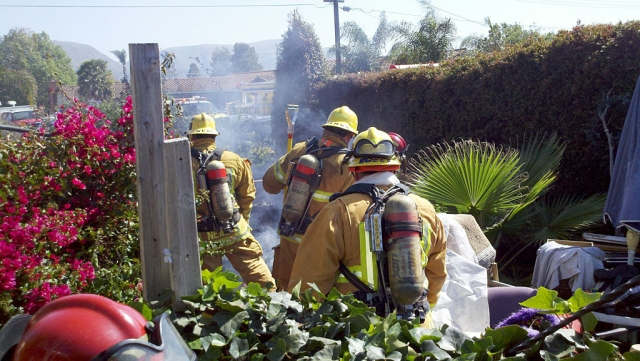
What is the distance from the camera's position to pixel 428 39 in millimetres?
18969

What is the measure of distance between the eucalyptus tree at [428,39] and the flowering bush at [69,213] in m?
16.6

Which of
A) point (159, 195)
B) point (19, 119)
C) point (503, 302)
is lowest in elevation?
point (503, 302)

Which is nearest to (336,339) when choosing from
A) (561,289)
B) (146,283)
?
(146,283)

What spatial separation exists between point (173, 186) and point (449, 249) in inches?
102

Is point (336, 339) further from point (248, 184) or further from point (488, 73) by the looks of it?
point (488, 73)

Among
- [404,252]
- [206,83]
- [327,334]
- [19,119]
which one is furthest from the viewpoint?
[206,83]

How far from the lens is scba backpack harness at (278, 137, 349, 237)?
14.7 feet

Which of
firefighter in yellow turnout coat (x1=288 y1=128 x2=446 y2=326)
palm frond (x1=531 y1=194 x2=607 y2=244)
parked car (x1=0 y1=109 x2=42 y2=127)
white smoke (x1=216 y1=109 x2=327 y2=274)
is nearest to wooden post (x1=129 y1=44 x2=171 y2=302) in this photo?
firefighter in yellow turnout coat (x1=288 y1=128 x2=446 y2=326)

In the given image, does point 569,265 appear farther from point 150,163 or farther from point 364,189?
point 150,163

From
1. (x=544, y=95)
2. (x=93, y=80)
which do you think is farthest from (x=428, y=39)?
(x=93, y=80)

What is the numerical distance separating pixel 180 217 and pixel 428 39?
18.0 meters

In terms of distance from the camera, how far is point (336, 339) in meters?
1.96

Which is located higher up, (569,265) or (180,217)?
(180,217)

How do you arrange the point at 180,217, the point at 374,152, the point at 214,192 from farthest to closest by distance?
the point at 214,192, the point at 374,152, the point at 180,217
